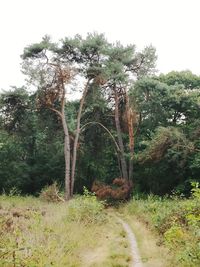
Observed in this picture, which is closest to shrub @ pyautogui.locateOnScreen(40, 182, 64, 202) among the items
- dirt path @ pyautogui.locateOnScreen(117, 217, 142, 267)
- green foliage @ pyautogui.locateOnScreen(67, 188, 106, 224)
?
green foliage @ pyautogui.locateOnScreen(67, 188, 106, 224)

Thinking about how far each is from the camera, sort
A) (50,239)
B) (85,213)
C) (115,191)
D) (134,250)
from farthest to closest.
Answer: (115,191)
(85,213)
(134,250)
(50,239)

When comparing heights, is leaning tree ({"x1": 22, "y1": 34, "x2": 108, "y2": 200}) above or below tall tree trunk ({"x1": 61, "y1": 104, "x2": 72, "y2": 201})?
above

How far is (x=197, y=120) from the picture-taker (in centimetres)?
2398

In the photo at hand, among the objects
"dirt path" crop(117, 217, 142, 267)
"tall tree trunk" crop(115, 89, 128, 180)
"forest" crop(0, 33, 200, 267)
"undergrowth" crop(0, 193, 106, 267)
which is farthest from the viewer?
"tall tree trunk" crop(115, 89, 128, 180)

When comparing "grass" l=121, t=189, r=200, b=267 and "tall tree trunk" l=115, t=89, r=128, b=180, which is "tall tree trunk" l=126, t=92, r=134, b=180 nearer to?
"tall tree trunk" l=115, t=89, r=128, b=180

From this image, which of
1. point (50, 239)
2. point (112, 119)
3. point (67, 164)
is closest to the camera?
point (50, 239)

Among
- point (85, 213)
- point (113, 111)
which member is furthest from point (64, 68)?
point (85, 213)

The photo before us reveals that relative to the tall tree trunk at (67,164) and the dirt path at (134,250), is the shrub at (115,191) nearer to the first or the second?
the tall tree trunk at (67,164)

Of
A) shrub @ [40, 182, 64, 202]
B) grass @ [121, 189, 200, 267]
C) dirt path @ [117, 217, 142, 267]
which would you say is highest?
shrub @ [40, 182, 64, 202]

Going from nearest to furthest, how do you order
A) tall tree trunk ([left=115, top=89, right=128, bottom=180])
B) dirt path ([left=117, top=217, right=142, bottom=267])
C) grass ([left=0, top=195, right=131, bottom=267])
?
grass ([left=0, top=195, right=131, bottom=267]) → dirt path ([left=117, top=217, right=142, bottom=267]) → tall tree trunk ([left=115, top=89, right=128, bottom=180])

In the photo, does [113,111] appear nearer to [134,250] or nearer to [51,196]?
[51,196]

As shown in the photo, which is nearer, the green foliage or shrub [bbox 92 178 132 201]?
the green foliage

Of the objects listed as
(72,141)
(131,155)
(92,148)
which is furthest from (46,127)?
(131,155)

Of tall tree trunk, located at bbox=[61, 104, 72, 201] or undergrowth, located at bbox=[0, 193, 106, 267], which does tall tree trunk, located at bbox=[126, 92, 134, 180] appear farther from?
undergrowth, located at bbox=[0, 193, 106, 267]
